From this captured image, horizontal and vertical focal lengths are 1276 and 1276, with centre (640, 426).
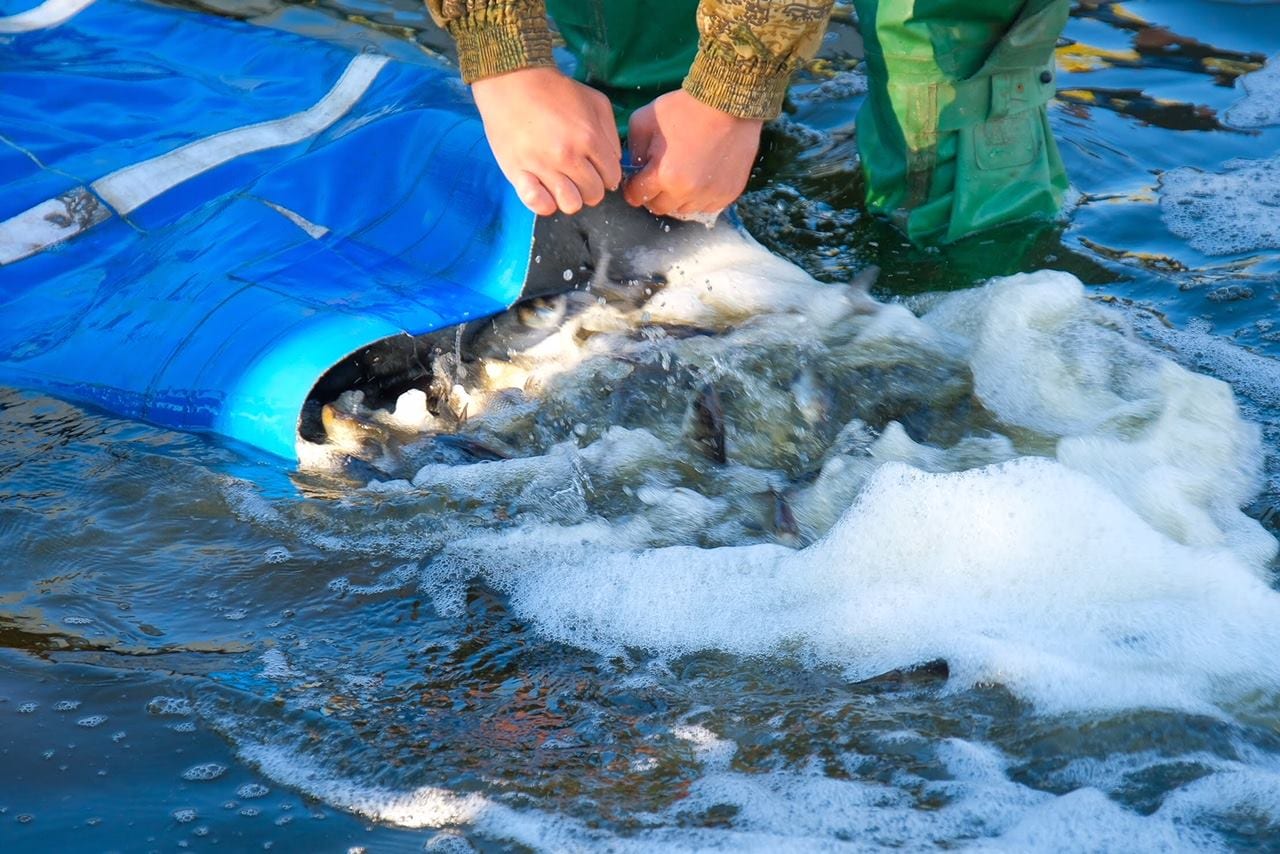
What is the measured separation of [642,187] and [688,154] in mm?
158

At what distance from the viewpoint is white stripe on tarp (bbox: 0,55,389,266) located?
2912 millimetres

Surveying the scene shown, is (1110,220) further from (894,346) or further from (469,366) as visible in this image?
(469,366)

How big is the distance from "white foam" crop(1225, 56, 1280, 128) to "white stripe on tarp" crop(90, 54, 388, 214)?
2.57 m

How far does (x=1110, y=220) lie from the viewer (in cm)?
333

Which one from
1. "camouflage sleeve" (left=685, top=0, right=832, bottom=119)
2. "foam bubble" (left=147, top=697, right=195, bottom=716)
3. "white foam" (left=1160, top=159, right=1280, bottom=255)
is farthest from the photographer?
"white foam" (left=1160, top=159, right=1280, bottom=255)

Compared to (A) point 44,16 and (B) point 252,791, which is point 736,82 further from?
(A) point 44,16

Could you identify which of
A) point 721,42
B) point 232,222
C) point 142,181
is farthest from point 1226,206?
point 142,181

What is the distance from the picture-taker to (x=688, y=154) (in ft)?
7.91

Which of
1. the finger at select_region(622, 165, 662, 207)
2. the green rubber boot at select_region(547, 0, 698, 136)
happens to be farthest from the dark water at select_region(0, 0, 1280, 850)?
the green rubber boot at select_region(547, 0, 698, 136)

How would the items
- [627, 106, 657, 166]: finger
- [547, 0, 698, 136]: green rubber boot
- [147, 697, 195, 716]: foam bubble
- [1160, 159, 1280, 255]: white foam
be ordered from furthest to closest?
[547, 0, 698, 136]: green rubber boot, [1160, 159, 1280, 255]: white foam, [627, 106, 657, 166]: finger, [147, 697, 195, 716]: foam bubble

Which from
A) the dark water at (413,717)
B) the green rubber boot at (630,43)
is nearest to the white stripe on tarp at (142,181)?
the dark water at (413,717)

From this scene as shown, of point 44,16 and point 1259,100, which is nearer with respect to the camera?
point 44,16

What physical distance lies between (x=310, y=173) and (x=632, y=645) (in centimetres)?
152

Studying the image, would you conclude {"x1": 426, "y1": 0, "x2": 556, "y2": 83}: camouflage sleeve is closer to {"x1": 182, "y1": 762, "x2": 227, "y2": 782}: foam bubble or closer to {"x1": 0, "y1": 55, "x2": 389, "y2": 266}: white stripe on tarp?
{"x1": 0, "y1": 55, "x2": 389, "y2": 266}: white stripe on tarp
